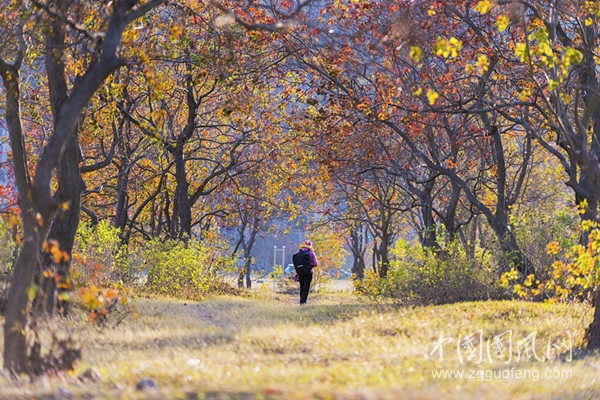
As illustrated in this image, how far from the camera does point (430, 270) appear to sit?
16.4m

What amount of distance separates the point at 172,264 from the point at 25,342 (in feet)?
43.5

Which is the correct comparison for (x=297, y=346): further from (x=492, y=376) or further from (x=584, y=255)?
(x=584, y=255)

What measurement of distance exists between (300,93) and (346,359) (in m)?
13.4

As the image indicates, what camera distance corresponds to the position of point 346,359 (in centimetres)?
759

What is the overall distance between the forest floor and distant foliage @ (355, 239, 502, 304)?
300 centimetres

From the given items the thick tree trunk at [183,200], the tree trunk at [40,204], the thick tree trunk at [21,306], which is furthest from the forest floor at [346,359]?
the thick tree trunk at [183,200]

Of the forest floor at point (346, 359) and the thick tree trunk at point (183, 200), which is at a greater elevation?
the thick tree trunk at point (183, 200)

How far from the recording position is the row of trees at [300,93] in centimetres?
853

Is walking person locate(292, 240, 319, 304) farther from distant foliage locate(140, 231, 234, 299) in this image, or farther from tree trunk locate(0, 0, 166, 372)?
tree trunk locate(0, 0, 166, 372)

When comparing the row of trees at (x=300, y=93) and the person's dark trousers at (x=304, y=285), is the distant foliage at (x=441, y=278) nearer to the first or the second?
the row of trees at (x=300, y=93)

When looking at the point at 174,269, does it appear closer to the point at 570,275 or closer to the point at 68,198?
the point at 68,198

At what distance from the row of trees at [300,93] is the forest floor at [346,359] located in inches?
35.0

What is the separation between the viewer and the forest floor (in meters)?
5.88

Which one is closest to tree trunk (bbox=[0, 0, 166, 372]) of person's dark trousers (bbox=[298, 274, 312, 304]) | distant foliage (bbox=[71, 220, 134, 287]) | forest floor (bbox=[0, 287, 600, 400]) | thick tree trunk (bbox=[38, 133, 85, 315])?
forest floor (bbox=[0, 287, 600, 400])
